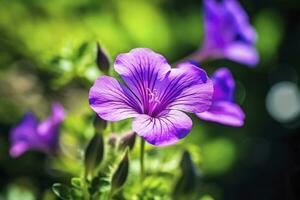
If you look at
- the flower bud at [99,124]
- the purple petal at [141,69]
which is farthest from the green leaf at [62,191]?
the purple petal at [141,69]

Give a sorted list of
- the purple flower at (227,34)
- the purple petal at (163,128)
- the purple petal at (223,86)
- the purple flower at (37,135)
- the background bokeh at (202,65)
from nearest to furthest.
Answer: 1. the purple petal at (163,128)
2. the purple petal at (223,86)
3. the purple flower at (37,135)
4. the purple flower at (227,34)
5. the background bokeh at (202,65)

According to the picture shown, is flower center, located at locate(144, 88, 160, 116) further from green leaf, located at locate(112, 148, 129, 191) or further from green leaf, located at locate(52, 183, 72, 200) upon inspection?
green leaf, located at locate(52, 183, 72, 200)

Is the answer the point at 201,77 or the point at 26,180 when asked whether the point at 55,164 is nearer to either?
the point at 26,180

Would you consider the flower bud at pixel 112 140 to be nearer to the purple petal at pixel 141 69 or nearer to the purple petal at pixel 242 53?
the purple petal at pixel 141 69

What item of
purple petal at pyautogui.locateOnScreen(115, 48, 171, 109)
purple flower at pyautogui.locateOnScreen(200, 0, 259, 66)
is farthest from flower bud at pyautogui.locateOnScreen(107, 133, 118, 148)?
purple flower at pyautogui.locateOnScreen(200, 0, 259, 66)

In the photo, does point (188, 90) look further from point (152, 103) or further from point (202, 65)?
point (202, 65)

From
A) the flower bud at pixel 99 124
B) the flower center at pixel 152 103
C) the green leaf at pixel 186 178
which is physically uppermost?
the flower center at pixel 152 103

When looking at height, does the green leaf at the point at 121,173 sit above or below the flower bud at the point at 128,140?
below
